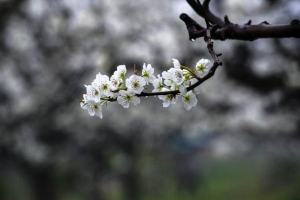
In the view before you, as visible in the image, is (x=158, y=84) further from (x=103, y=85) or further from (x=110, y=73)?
(x=110, y=73)

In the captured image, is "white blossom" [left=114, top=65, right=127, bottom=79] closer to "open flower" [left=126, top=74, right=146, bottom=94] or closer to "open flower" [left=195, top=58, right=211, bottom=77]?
"open flower" [left=126, top=74, right=146, bottom=94]

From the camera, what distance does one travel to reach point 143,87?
1.67m

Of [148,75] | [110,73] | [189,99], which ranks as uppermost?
[110,73]

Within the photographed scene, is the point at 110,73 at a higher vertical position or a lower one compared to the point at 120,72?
higher

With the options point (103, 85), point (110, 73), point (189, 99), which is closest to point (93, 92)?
point (103, 85)

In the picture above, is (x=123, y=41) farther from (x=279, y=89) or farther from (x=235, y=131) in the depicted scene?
(x=235, y=131)

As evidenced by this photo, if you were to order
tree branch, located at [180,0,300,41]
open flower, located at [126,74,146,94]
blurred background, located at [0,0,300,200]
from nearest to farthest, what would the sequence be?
tree branch, located at [180,0,300,41] < open flower, located at [126,74,146,94] < blurred background, located at [0,0,300,200]

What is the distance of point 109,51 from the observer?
8.28 meters

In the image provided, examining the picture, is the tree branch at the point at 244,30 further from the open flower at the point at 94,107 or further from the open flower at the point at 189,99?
the open flower at the point at 94,107

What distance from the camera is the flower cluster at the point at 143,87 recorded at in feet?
5.32

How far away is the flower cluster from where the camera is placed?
1.62m

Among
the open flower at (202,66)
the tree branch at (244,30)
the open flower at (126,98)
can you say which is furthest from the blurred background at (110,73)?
the open flower at (126,98)

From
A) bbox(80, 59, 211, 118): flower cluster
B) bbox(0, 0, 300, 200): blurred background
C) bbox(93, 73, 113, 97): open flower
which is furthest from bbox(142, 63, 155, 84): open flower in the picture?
bbox(0, 0, 300, 200): blurred background

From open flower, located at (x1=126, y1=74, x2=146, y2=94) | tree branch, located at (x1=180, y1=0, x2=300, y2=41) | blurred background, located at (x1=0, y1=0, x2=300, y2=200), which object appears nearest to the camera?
tree branch, located at (x1=180, y1=0, x2=300, y2=41)
